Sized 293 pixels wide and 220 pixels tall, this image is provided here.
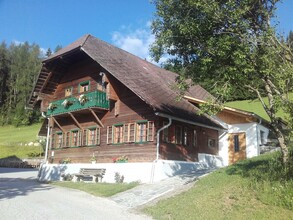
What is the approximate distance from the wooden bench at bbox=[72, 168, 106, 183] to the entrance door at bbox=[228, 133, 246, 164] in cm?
963

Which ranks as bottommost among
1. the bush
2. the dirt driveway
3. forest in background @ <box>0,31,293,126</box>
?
the dirt driveway

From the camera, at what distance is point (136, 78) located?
21.0 meters

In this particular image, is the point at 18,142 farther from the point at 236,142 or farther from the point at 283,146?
the point at 283,146

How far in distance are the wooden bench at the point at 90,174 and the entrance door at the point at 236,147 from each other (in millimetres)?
9631

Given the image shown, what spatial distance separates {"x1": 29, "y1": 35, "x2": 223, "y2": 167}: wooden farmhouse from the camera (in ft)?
62.4

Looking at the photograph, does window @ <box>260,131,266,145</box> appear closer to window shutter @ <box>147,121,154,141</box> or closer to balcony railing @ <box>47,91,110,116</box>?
window shutter @ <box>147,121,154,141</box>

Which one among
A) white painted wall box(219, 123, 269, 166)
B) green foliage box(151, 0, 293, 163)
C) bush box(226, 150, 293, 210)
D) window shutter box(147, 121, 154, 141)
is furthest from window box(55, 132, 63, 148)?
bush box(226, 150, 293, 210)

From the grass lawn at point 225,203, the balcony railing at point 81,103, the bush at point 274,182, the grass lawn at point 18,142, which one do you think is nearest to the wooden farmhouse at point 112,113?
the balcony railing at point 81,103

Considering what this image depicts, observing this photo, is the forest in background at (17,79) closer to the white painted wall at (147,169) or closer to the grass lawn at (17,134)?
the grass lawn at (17,134)

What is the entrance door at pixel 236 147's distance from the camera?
945 inches

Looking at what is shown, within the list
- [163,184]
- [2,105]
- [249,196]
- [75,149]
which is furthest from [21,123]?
[249,196]

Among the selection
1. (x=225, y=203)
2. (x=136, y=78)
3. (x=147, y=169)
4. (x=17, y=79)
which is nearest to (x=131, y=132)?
(x=147, y=169)

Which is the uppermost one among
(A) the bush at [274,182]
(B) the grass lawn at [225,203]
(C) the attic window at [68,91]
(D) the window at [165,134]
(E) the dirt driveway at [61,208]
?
(C) the attic window at [68,91]

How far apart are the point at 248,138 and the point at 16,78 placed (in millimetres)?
68285
